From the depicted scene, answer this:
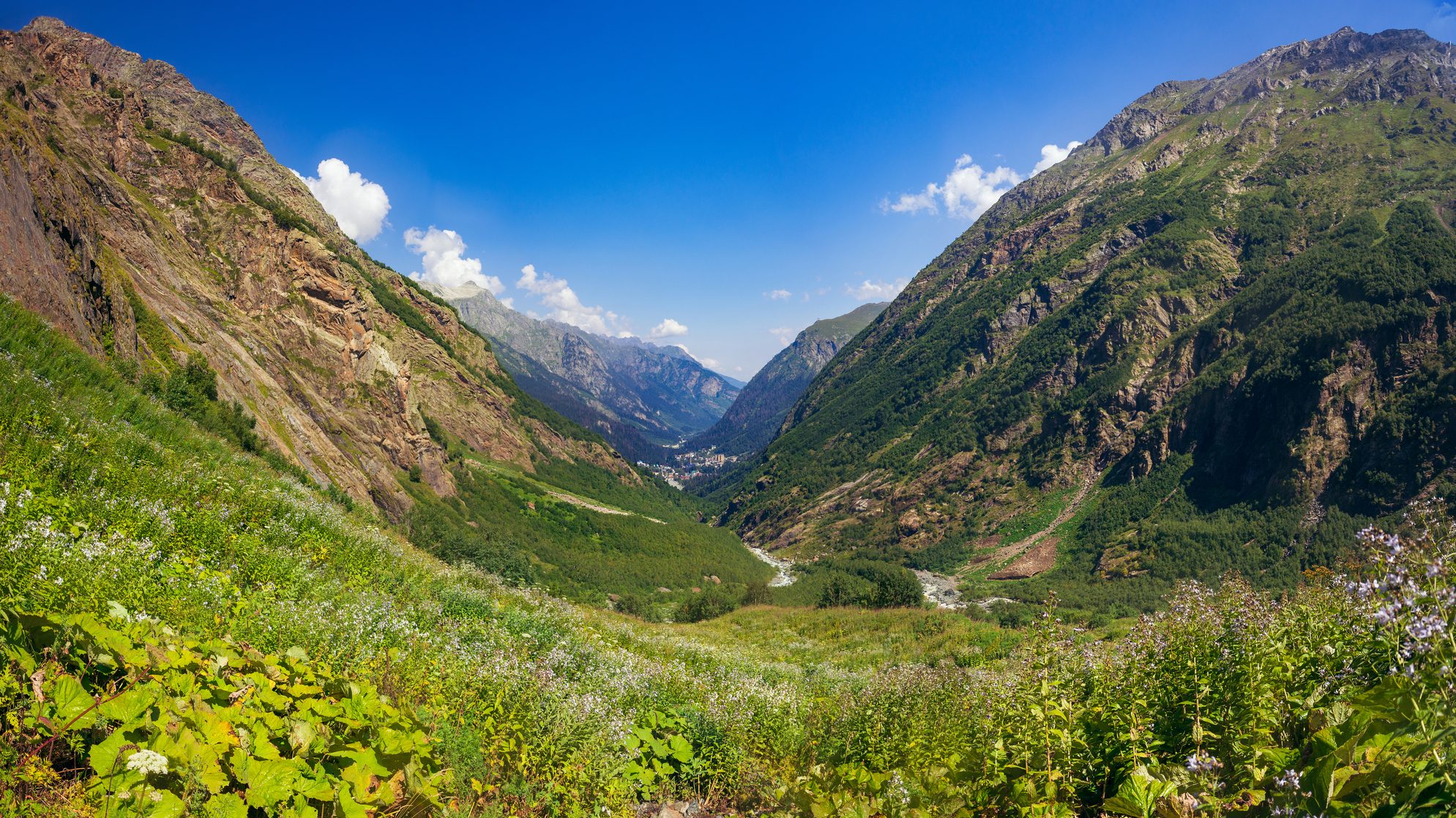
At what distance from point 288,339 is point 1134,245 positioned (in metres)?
217

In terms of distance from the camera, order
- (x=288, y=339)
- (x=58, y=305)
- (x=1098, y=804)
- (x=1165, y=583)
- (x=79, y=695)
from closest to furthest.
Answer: (x=79, y=695) < (x=1098, y=804) < (x=58, y=305) < (x=288, y=339) < (x=1165, y=583)

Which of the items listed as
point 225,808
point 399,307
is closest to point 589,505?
point 399,307

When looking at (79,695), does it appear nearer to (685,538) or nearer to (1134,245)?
(685,538)

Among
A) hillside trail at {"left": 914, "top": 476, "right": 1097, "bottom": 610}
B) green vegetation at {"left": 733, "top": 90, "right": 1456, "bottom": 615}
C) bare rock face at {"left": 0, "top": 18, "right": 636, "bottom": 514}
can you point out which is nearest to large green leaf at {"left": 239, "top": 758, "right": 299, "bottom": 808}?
bare rock face at {"left": 0, "top": 18, "right": 636, "bottom": 514}

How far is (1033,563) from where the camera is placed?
115188 millimetres

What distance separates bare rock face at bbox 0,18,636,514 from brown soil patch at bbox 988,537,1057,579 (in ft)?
319

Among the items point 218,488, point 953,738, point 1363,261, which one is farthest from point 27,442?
point 1363,261

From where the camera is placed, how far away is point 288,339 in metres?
49.8

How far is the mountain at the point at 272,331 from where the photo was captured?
65.2 feet

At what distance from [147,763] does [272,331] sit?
58.1m

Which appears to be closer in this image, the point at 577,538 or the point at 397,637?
the point at 397,637

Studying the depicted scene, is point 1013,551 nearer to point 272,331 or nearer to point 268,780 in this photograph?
point 272,331

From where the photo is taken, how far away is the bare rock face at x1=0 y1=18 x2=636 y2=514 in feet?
62.1

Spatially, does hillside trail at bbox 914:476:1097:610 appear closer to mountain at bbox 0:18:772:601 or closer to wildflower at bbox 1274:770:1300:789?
mountain at bbox 0:18:772:601
